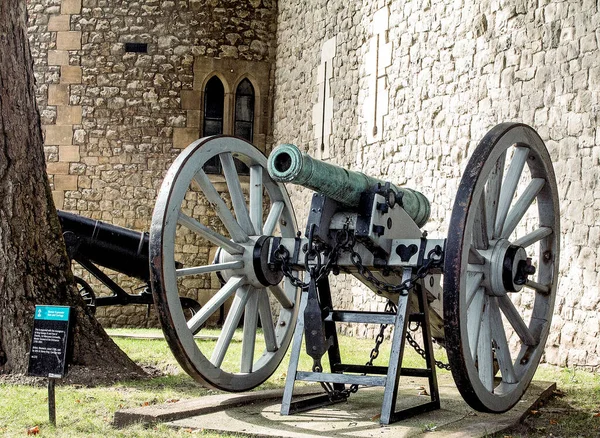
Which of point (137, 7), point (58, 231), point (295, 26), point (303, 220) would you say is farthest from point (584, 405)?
point (137, 7)

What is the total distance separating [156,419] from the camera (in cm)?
456

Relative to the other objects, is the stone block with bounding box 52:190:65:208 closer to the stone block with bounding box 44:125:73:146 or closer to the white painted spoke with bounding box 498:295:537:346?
the stone block with bounding box 44:125:73:146

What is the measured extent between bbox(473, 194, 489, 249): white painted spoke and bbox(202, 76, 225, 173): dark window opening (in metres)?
10.0

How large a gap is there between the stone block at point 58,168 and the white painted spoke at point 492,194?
33.3 feet

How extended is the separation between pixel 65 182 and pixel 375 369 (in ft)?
31.9

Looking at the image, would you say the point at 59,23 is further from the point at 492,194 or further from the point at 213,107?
the point at 492,194

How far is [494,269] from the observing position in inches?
185

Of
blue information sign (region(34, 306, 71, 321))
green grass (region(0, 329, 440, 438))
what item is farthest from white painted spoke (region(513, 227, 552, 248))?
blue information sign (region(34, 306, 71, 321))

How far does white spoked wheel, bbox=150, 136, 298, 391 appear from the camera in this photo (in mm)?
4621

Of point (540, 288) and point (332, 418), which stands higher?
point (540, 288)

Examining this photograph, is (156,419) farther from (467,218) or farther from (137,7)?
(137,7)

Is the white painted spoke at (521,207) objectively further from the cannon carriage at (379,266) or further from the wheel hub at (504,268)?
the wheel hub at (504,268)

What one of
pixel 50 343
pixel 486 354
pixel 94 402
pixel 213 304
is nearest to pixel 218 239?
pixel 213 304

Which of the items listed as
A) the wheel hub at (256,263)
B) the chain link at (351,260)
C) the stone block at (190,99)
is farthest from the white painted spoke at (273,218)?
the stone block at (190,99)
